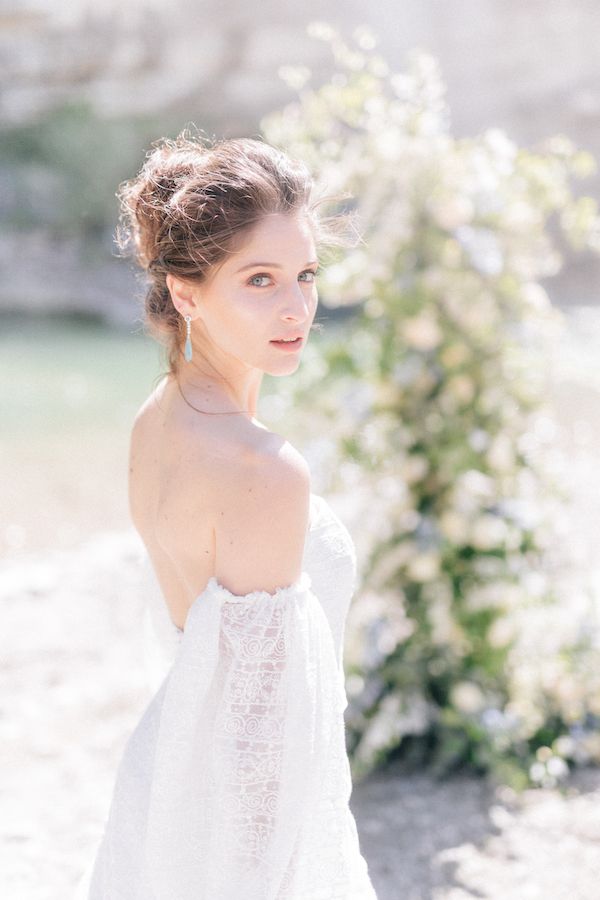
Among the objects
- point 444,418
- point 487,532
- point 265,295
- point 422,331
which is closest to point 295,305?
point 265,295

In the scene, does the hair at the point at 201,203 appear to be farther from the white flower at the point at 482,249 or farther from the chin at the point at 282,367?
the white flower at the point at 482,249

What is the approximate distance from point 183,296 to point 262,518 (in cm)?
43

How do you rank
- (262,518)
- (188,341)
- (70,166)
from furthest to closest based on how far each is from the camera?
1. (70,166)
2. (188,341)
3. (262,518)

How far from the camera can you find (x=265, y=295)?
59.4 inches

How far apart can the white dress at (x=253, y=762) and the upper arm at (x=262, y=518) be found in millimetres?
42

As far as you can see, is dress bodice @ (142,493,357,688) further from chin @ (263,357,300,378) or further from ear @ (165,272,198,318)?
ear @ (165,272,198,318)

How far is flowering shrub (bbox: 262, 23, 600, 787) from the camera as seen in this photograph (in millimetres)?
2693

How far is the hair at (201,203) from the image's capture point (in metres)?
1.48

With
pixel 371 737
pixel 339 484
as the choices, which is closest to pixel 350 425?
pixel 339 484

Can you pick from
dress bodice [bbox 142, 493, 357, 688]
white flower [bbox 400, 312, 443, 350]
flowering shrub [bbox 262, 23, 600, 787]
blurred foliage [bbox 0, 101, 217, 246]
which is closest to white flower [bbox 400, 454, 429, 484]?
flowering shrub [bbox 262, 23, 600, 787]

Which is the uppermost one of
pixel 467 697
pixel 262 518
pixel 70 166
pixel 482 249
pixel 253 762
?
pixel 70 166

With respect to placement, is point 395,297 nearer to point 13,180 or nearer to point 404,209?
point 404,209

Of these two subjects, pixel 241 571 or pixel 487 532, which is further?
pixel 487 532

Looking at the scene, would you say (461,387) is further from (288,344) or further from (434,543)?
(288,344)
